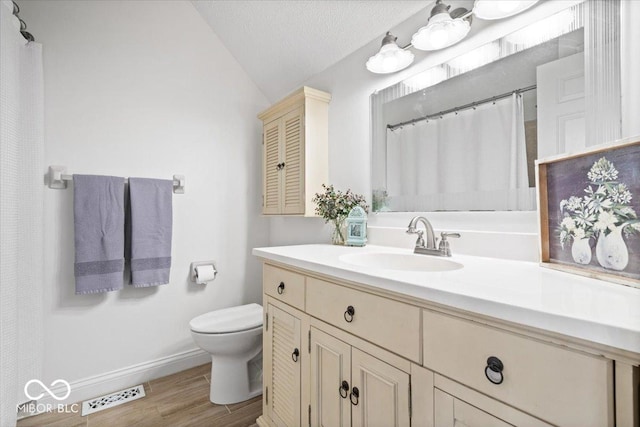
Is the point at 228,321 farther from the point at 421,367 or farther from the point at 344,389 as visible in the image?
the point at 421,367

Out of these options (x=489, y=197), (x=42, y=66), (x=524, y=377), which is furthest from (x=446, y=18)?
(x=42, y=66)

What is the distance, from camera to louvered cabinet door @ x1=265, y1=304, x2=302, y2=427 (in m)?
1.21

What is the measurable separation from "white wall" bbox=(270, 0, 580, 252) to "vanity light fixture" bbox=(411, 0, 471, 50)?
0.07 metres

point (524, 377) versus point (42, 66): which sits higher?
point (42, 66)

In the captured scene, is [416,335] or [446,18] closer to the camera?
[416,335]

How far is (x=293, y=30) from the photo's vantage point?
1.89 meters

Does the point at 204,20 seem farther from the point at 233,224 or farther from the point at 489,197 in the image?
the point at 489,197

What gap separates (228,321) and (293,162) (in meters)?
1.11

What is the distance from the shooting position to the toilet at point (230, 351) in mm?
1646

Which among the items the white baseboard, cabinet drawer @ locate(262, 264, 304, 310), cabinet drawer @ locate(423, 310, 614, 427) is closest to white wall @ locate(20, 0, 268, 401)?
the white baseboard

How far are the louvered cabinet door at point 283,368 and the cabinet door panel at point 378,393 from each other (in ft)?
1.11

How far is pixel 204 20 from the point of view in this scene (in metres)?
2.21

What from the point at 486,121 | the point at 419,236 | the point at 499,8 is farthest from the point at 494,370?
the point at 499,8

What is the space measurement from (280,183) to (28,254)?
56.4 inches
